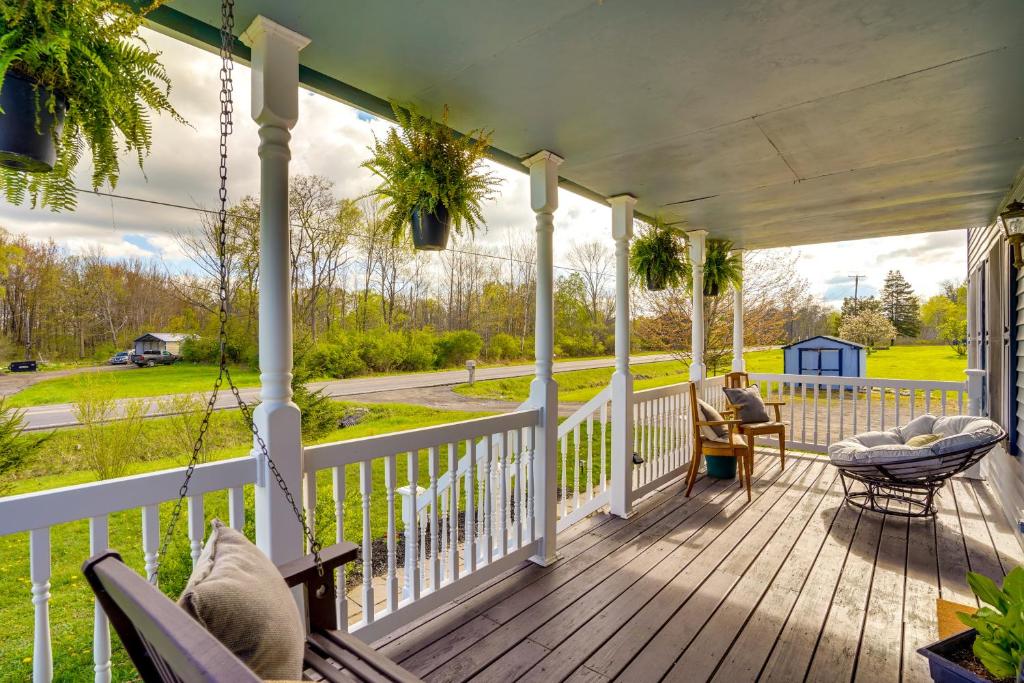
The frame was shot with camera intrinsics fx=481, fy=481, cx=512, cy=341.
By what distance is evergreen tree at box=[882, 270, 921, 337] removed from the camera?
29.4 ft

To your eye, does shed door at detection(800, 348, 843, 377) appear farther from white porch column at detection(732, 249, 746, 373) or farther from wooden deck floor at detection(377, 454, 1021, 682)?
wooden deck floor at detection(377, 454, 1021, 682)

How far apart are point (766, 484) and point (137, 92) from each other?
4888 millimetres

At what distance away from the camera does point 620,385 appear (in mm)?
3572

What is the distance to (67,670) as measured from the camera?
2783mm

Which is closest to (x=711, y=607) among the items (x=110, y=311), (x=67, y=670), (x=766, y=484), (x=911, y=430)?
(x=766, y=484)

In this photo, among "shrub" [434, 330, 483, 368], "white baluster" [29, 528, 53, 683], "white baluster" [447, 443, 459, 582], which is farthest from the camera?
"shrub" [434, 330, 483, 368]

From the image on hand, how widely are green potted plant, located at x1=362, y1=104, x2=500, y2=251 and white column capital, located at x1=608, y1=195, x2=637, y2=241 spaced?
69.6 inches

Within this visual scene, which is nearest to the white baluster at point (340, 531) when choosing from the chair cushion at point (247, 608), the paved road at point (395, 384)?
the chair cushion at point (247, 608)

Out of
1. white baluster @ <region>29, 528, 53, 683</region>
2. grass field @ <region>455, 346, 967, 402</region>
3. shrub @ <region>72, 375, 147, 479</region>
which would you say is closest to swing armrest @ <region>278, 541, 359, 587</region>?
white baluster @ <region>29, 528, 53, 683</region>

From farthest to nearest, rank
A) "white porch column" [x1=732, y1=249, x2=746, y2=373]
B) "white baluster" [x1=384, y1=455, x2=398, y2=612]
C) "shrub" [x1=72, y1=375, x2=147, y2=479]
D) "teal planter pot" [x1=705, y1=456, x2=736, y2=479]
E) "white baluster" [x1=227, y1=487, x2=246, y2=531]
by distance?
1. "white porch column" [x1=732, y1=249, x2=746, y2=373]
2. "teal planter pot" [x1=705, y1=456, x2=736, y2=479]
3. "shrub" [x1=72, y1=375, x2=147, y2=479]
4. "white baluster" [x1=384, y1=455, x2=398, y2=612]
5. "white baluster" [x1=227, y1=487, x2=246, y2=531]

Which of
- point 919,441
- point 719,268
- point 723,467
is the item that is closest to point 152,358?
point 723,467

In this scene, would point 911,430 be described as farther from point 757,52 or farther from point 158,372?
point 158,372

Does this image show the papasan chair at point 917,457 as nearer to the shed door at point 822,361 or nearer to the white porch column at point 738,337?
the white porch column at point 738,337

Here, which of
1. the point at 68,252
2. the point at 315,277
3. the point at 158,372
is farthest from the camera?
the point at 315,277
